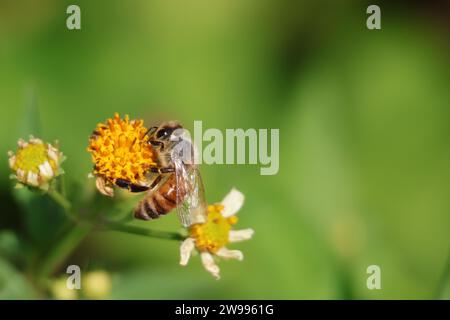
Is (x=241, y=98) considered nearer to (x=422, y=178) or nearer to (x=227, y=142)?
(x=227, y=142)

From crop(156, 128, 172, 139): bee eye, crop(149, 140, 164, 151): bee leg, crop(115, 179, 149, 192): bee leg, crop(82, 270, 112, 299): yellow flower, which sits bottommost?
crop(82, 270, 112, 299): yellow flower

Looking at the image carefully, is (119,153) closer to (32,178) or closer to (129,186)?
(129,186)

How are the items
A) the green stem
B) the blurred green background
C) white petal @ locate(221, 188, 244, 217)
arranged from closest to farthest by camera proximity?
the green stem < white petal @ locate(221, 188, 244, 217) < the blurred green background

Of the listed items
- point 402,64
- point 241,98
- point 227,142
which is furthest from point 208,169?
point 402,64

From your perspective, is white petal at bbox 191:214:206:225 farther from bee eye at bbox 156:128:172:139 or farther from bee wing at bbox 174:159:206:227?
bee eye at bbox 156:128:172:139

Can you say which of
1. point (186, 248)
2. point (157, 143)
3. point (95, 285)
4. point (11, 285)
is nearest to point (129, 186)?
Answer: point (157, 143)

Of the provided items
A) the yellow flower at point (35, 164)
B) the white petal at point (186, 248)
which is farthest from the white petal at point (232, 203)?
the yellow flower at point (35, 164)

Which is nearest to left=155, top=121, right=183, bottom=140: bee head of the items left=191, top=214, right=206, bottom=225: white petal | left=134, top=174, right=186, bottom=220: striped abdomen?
left=134, top=174, right=186, bottom=220: striped abdomen
